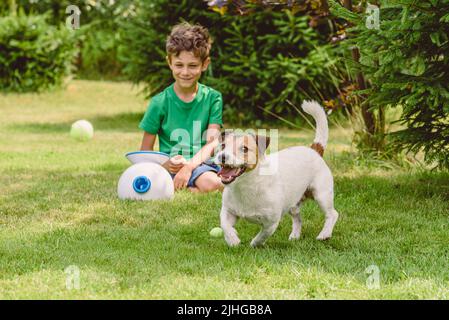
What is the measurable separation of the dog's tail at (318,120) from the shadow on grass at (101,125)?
→ 610 cm

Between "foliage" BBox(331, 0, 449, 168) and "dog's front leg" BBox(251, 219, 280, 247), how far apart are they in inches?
59.7

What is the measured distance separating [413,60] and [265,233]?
208 centimetres

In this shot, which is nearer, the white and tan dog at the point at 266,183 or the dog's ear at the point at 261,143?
the white and tan dog at the point at 266,183

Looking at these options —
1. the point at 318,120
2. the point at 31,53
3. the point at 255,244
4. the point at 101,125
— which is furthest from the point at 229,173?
the point at 31,53

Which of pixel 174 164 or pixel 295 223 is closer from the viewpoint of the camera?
pixel 295 223

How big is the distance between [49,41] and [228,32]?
18.0ft

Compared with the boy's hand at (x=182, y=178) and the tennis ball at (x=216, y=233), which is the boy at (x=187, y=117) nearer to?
the boy's hand at (x=182, y=178)

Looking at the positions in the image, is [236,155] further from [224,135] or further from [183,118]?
[183,118]

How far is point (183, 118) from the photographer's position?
19.4ft

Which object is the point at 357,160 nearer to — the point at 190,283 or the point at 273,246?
the point at 273,246

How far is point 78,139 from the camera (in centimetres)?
877

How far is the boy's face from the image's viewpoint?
5.63 m

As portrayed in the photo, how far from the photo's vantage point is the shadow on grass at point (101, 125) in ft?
32.9

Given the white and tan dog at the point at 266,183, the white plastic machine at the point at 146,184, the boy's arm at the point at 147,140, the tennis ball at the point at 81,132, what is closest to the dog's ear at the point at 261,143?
the white and tan dog at the point at 266,183
